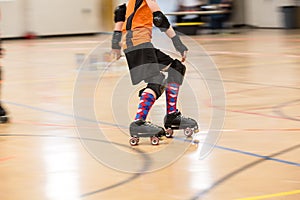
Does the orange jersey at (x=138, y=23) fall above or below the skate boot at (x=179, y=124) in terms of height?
above

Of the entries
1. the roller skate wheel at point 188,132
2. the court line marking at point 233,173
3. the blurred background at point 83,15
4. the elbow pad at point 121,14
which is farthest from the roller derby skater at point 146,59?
the blurred background at point 83,15

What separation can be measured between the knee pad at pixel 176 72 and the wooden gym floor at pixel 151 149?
60 cm

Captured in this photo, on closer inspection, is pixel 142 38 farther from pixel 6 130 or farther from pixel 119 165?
pixel 6 130

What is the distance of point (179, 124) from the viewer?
6.73 m

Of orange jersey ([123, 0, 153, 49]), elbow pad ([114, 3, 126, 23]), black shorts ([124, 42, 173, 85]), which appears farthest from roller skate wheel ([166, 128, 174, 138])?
elbow pad ([114, 3, 126, 23])

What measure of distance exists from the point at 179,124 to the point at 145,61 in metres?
0.79

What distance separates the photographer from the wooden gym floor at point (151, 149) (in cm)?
493

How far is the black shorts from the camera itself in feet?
20.9

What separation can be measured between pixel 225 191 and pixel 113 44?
258 centimetres

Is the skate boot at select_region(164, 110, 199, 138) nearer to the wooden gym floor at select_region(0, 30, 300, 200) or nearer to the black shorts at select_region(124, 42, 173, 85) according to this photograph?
the wooden gym floor at select_region(0, 30, 300, 200)

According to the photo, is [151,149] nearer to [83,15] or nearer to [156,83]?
[156,83]

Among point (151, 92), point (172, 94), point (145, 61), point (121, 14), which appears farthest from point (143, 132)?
point (121, 14)

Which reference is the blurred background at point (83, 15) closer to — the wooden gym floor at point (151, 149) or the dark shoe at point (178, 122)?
the wooden gym floor at point (151, 149)

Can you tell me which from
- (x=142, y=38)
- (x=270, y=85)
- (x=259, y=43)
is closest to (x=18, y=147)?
(x=142, y=38)
